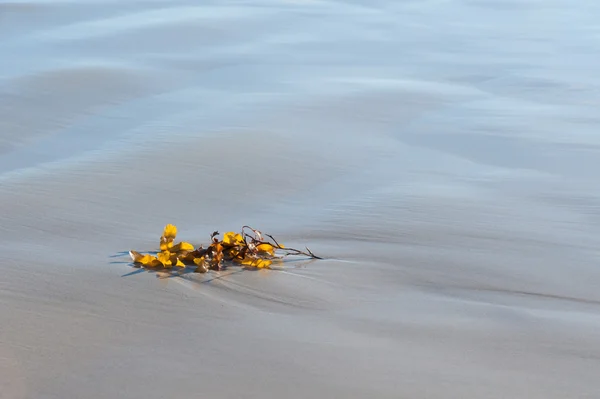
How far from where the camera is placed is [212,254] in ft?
8.92

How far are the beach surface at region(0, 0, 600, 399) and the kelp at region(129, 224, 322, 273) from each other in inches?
1.8

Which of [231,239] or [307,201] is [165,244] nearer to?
[231,239]

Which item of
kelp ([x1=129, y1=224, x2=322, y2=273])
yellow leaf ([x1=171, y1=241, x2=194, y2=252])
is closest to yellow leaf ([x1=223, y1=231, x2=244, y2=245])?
kelp ([x1=129, y1=224, x2=322, y2=273])

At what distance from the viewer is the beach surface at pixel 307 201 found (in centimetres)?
221

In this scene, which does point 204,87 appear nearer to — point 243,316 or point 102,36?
point 102,36

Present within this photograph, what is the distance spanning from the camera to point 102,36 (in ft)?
18.9

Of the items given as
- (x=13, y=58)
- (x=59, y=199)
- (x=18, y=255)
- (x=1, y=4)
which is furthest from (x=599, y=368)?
(x=1, y=4)

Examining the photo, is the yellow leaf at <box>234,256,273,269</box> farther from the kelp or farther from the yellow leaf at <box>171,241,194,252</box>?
the yellow leaf at <box>171,241,194,252</box>

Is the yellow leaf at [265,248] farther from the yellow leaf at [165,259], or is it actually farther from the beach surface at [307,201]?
the yellow leaf at [165,259]

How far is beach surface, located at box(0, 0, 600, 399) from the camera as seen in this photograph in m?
2.21

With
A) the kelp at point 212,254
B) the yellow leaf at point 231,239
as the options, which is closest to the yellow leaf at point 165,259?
the kelp at point 212,254

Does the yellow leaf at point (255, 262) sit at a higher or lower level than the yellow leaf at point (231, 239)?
lower

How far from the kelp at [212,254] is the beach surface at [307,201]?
0.04 meters

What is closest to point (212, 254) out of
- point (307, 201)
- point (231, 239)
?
point (231, 239)
